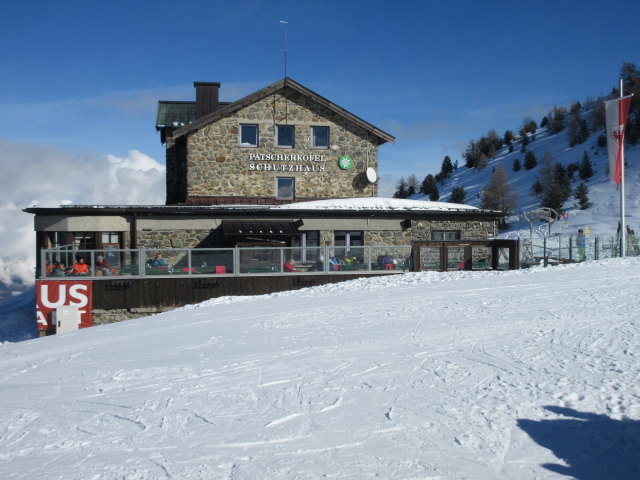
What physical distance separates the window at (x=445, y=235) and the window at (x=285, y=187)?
23.4 ft

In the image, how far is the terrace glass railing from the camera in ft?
56.7

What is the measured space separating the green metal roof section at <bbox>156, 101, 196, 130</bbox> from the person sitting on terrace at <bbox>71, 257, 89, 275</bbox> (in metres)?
14.5

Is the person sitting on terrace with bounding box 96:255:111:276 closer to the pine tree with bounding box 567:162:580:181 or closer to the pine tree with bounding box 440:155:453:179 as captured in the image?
the pine tree with bounding box 567:162:580:181

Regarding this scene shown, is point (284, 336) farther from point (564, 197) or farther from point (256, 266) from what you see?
point (564, 197)

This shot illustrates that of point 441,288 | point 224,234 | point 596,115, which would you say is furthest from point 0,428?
point 596,115

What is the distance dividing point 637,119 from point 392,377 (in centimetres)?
5485

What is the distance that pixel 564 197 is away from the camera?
45.3 metres

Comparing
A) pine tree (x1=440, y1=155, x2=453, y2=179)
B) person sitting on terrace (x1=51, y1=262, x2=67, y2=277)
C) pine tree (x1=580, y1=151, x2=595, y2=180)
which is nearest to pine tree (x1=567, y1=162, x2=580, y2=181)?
pine tree (x1=580, y1=151, x2=595, y2=180)

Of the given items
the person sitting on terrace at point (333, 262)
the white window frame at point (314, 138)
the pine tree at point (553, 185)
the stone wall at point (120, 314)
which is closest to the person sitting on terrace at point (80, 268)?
the stone wall at point (120, 314)

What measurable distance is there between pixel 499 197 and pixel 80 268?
39534mm

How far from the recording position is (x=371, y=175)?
26594mm

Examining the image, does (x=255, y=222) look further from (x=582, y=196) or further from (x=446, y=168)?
(x=446, y=168)

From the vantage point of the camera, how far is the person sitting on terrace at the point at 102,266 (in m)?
17.4

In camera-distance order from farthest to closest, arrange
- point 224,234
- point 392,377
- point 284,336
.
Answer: point 224,234
point 284,336
point 392,377
